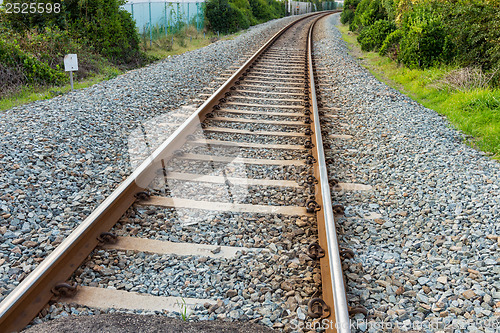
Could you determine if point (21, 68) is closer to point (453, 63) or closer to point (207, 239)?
point (207, 239)

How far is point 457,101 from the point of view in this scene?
735 centimetres

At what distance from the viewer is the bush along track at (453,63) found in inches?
257

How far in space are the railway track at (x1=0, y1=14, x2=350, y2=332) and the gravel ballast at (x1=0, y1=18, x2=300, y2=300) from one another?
0.30 metres

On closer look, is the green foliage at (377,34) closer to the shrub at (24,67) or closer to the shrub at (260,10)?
the shrub at (24,67)

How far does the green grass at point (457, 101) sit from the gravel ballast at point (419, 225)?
28 cm

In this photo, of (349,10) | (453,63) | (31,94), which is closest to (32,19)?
(31,94)

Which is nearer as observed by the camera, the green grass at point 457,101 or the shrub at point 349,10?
the green grass at point 457,101

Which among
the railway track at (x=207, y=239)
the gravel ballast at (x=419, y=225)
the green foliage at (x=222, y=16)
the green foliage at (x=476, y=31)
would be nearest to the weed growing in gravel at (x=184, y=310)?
the railway track at (x=207, y=239)

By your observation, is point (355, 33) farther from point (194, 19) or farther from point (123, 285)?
point (123, 285)

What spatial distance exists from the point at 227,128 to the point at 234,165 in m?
1.29

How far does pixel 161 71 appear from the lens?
31.6ft

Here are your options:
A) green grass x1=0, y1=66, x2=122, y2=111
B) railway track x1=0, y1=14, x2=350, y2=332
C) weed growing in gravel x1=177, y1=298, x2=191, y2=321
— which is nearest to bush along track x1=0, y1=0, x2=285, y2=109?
green grass x1=0, y1=66, x2=122, y2=111

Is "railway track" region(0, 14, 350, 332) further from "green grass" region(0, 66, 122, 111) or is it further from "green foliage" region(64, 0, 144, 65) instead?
"green foliage" region(64, 0, 144, 65)

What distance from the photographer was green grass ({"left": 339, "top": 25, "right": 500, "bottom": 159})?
570 centimetres
